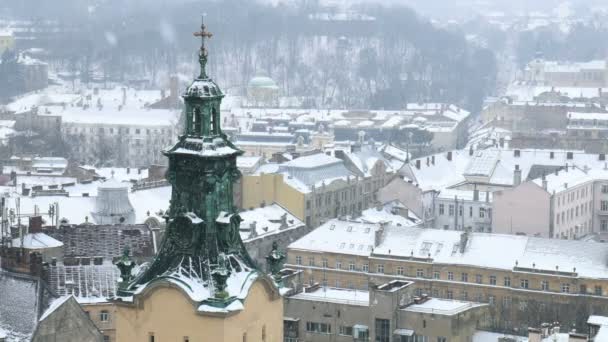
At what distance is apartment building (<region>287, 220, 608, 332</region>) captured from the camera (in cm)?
4566

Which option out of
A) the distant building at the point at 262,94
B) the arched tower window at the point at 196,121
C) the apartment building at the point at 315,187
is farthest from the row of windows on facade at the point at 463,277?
the distant building at the point at 262,94

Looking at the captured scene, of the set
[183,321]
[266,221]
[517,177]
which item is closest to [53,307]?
[183,321]

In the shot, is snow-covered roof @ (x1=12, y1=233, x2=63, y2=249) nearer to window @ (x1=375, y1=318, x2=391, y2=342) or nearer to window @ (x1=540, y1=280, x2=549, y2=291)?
window @ (x1=375, y1=318, x2=391, y2=342)

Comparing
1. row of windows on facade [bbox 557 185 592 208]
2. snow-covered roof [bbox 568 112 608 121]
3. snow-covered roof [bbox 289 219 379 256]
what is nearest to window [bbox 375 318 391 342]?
snow-covered roof [bbox 289 219 379 256]

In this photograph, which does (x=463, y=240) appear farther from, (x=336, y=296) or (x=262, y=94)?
(x=262, y=94)

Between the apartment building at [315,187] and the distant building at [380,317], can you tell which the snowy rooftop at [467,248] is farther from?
the apartment building at [315,187]

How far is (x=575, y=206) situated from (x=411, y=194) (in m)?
7.12

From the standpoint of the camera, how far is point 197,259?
57.1ft

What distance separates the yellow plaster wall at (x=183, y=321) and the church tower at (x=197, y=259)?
1 cm

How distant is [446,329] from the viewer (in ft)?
129

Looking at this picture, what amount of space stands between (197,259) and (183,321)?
30.5 inches

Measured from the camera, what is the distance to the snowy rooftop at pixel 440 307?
3991 cm

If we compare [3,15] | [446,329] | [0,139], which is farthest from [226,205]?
[3,15]

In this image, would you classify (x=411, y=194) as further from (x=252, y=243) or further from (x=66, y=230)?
(x=66, y=230)
